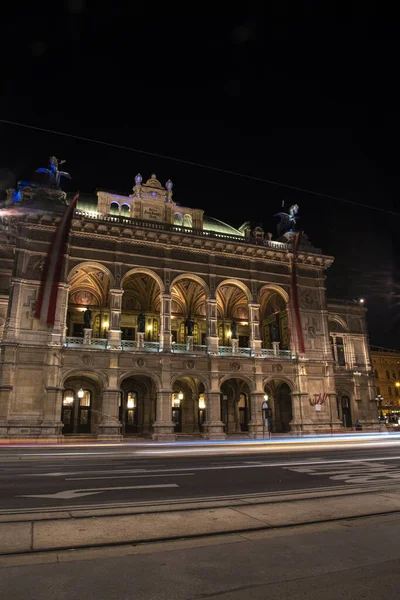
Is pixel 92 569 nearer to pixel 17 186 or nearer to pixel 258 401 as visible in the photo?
pixel 258 401

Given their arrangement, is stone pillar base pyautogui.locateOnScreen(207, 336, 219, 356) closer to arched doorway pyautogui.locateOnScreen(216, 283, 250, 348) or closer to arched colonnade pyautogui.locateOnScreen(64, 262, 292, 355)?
arched colonnade pyautogui.locateOnScreen(64, 262, 292, 355)

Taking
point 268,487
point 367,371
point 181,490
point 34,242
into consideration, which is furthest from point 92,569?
point 367,371

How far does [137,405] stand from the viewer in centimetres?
3984

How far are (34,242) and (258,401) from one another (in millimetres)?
23223

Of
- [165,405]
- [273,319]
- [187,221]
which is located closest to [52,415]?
[165,405]

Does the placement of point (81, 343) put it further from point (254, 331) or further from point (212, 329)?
point (254, 331)

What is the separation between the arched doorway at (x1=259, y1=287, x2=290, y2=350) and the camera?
4275 cm

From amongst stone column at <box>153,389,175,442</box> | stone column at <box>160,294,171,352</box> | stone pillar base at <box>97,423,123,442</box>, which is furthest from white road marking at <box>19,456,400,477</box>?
stone column at <box>160,294,171,352</box>

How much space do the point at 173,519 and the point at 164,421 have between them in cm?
2710

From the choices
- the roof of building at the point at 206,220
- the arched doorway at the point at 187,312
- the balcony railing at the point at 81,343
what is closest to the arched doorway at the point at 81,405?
the balcony railing at the point at 81,343

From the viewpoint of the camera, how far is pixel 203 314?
45.2m

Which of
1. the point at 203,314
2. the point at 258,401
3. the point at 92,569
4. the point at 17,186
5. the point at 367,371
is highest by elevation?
the point at 17,186

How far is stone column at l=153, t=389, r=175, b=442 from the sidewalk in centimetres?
2477

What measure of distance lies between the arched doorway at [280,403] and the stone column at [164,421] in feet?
44.0
